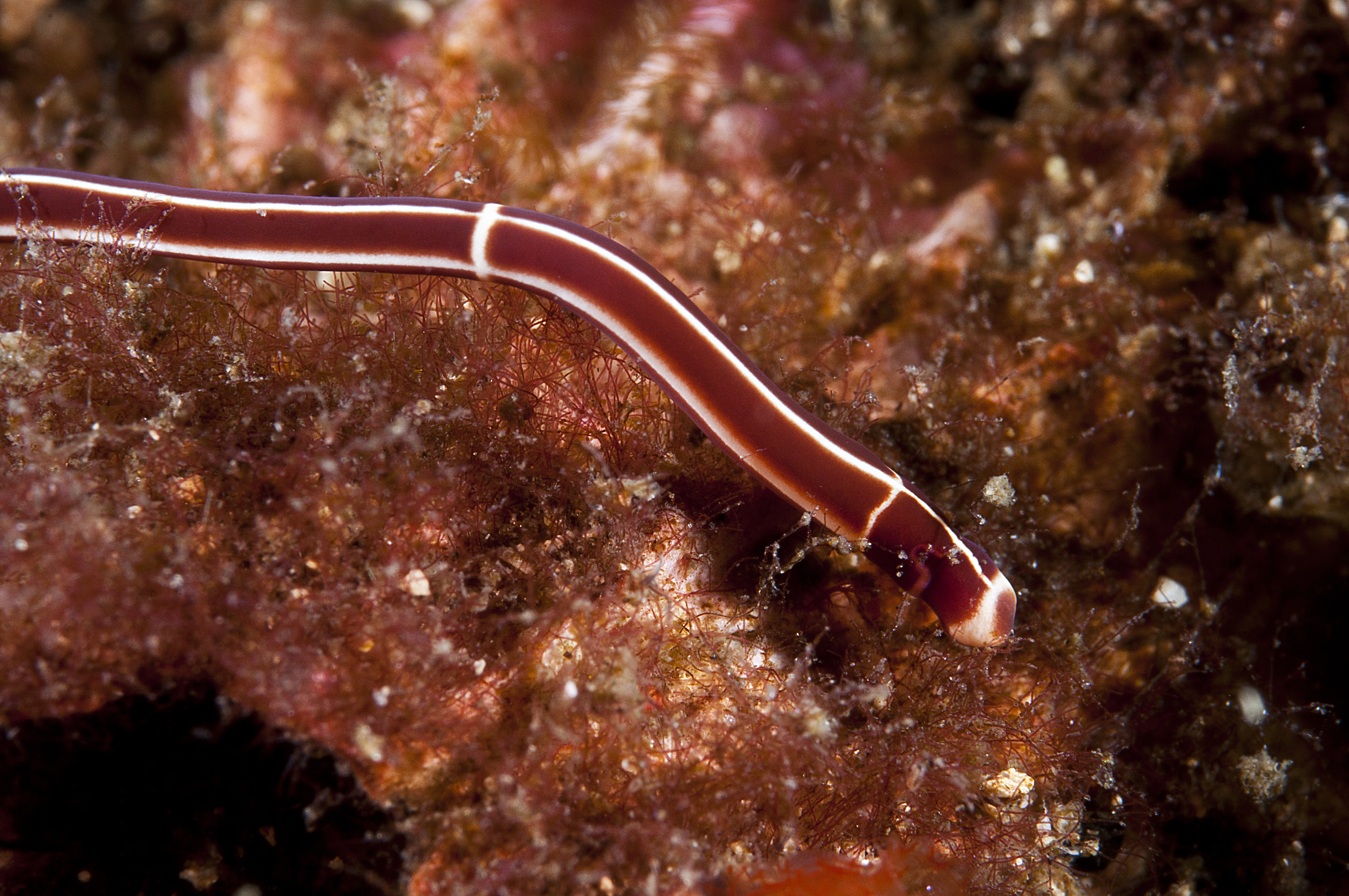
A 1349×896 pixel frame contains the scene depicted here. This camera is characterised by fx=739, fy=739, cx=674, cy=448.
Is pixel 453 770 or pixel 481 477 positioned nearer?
pixel 453 770

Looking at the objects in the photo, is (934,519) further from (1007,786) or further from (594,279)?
(594,279)

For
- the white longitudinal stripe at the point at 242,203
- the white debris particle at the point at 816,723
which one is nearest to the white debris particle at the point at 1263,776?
the white debris particle at the point at 816,723

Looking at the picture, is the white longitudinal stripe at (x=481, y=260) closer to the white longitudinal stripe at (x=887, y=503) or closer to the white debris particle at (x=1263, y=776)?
the white longitudinal stripe at (x=887, y=503)

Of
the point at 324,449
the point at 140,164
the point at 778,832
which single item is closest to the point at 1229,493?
the point at 778,832

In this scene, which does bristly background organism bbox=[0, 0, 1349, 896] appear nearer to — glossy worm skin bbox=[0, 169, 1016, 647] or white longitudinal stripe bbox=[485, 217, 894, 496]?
glossy worm skin bbox=[0, 169, 1016, 647]

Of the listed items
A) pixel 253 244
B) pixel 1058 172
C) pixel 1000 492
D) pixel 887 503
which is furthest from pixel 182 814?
pixel 1058 172

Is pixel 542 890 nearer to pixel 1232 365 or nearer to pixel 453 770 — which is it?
pixel 453 770

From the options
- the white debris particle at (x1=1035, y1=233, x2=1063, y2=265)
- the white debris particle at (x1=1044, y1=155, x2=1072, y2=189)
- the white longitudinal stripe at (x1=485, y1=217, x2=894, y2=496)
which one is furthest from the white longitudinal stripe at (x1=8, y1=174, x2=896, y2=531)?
the white debris particle at (x1=1044, y1=155, x2=1072, y2=189)
